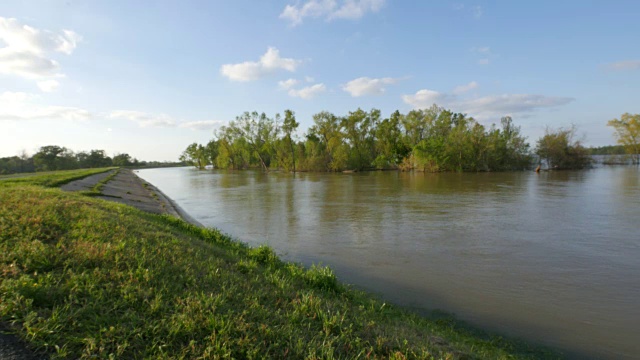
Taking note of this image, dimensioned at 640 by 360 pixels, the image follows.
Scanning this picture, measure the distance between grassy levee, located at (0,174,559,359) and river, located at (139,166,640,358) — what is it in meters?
1.17

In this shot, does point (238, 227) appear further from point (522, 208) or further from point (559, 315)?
point (522, 208)

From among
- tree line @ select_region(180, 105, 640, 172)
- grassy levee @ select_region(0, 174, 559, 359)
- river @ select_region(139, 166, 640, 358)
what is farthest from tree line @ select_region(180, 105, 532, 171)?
grassy levee @ select_region(0, 174, 559, 359)

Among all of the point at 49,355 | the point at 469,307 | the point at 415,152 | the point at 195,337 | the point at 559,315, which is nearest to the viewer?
the point at 49,355

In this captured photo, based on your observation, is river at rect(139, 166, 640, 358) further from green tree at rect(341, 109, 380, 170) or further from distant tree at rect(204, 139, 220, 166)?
distant tree at rect(204, 139, 220, 166)

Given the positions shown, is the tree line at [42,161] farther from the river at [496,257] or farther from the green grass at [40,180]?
the river at [496,257]

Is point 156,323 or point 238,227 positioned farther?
point 238,227

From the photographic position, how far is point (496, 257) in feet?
33.4

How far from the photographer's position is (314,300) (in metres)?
4.98

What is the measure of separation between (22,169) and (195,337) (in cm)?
10905

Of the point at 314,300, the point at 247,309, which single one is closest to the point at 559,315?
the point at 314,300

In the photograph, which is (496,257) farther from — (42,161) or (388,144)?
(42,161)

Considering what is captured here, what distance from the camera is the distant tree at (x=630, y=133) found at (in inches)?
2623

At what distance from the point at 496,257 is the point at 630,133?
274ft

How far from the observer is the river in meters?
6.28
